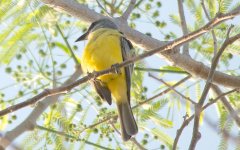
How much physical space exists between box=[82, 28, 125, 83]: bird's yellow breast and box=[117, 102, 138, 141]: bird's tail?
235mm

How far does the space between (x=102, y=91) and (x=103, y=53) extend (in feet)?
0.95

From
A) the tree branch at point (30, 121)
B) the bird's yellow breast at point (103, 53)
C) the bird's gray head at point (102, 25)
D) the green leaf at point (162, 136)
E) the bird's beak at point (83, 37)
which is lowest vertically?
the tree branch at point (30, 121)

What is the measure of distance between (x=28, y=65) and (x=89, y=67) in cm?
67

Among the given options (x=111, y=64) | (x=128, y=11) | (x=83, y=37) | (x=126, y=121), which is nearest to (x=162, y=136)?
(x=126, y=121)

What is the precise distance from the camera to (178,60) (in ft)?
12.8

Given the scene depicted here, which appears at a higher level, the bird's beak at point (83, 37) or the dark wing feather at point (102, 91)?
the bird's beak at point (83, 37)

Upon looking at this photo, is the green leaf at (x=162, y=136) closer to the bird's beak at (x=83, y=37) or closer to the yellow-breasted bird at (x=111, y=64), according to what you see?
the yellow-breasted bird at (x=111, y=64)

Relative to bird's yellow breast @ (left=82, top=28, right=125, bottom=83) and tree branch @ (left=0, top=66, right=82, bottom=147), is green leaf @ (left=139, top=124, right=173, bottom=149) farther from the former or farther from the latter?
tree branch @ (left=0, top=66, right=82, bottom=147)

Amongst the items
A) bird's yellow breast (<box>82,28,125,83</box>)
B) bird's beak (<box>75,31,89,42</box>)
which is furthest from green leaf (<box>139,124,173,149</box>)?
bird's beak (<box>75,31,89,42</box>)

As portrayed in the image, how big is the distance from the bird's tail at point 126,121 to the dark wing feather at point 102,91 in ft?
0.38

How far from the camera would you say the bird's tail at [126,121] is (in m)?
3.50

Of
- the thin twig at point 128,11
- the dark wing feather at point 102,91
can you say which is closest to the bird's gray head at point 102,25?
the thin twig at point 128,11

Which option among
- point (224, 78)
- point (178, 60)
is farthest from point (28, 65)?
point (224, 78)

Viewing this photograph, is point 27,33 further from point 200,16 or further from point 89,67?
point 200,16
